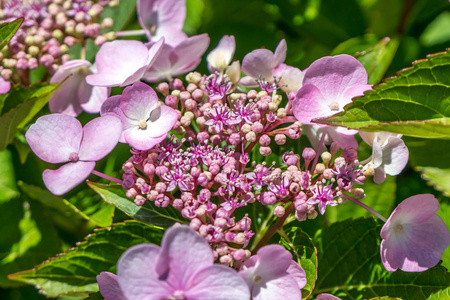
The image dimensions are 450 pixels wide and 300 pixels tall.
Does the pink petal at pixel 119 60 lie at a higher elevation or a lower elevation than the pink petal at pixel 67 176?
higher

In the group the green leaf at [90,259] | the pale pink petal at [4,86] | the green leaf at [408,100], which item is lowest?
the green leaf at [90,259]

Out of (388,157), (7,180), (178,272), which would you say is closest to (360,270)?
(388,157)

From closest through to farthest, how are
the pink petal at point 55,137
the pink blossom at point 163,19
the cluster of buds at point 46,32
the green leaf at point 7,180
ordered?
the pink petal at point 55,137 → the cluster of buds at point 46,32 → the pink blossom at point 163,19 → the green leaf at point 7,180

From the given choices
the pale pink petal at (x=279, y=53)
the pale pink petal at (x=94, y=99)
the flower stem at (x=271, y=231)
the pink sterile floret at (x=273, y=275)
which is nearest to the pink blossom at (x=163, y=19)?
the pale pink petal at (x=94, y=99)

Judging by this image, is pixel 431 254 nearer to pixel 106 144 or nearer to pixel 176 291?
pixel 176 291

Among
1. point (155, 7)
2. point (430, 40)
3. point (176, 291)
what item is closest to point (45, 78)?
point (155, 7)

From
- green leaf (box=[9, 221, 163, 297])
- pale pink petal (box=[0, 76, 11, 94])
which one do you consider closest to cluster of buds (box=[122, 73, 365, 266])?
green leaf (box=[9, 221, 163, 297])

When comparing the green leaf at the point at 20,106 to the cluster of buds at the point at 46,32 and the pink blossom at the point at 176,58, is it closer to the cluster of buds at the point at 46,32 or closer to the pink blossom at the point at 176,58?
the cluster of buds at the point at 46,32

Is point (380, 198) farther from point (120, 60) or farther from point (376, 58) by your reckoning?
point (120, 60)
